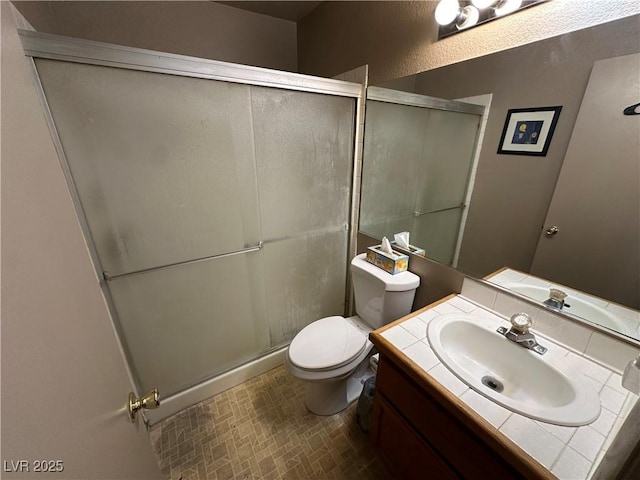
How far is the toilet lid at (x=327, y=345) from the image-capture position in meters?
1.27

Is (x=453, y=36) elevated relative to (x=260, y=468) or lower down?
elevated


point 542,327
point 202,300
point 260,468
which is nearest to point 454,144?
point 542,327

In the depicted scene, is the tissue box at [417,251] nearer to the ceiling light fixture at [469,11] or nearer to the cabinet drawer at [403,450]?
the cabinet drawer at [403,450]

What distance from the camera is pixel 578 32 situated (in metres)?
0.82

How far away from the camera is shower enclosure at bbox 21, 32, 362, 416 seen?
100 centimetres

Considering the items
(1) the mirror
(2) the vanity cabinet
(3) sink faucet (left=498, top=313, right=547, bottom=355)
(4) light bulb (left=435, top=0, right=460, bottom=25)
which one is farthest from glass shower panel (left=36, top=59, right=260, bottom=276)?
(3) sink faucet (left=498, top=313, right=547, bottom=355)

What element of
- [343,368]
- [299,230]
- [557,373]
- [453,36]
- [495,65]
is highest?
[453,36]

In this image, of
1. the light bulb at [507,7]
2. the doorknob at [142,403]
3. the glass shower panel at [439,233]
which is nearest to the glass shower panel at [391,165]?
the glass shower panel at [439,233]

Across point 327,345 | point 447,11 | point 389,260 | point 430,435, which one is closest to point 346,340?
point 327,345

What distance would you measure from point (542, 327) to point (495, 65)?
1047mm

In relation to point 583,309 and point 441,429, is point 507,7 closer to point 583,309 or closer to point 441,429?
point 583,309

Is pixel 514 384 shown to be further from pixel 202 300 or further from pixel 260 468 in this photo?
pixel 202 300

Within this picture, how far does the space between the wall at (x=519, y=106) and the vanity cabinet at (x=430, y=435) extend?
61 cm

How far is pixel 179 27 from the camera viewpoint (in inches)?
63.4
